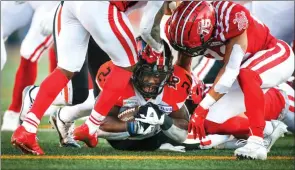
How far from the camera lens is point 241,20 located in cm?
384

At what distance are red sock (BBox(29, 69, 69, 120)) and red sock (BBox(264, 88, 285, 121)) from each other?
114 centimetres

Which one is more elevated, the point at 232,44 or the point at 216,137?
the point at 232,44

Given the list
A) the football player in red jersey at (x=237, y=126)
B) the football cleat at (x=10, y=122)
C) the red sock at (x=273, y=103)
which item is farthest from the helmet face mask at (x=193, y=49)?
the football cleat at (x=10, y=122)

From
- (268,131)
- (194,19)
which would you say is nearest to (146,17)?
(194,19)

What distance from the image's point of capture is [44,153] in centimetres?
371

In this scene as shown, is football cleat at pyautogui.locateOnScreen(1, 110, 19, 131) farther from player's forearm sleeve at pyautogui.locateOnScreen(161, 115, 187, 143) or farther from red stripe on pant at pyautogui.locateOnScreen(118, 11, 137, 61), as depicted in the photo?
red stripe on pant at pyautogui.locateOnScreen(118, 11, 137, 61)

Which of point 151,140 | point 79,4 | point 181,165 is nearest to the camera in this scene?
point 181,165

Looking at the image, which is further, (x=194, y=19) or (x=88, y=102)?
(x=88, y=102)

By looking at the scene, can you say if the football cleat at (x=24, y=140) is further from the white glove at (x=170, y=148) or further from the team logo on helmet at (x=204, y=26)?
the team logo on helmet at (x=204, y=26)

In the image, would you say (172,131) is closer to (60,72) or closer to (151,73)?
(151,73)

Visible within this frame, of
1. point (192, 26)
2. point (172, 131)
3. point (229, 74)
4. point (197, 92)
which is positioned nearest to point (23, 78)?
point (197, 92)

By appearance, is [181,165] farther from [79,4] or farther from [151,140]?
[79,4]

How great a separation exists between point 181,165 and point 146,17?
748mm

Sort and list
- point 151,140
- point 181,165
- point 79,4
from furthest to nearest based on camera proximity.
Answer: point 151,140 → point 79,4 → point 181,165
